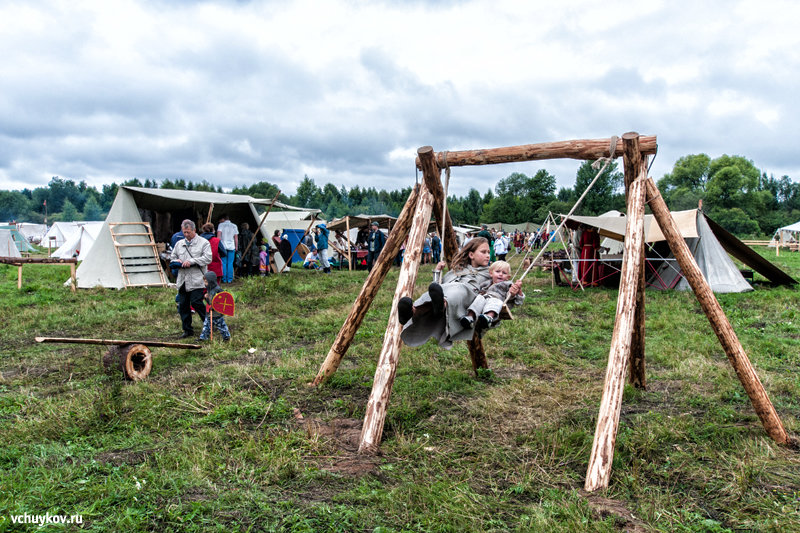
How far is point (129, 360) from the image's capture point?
5.26 metres

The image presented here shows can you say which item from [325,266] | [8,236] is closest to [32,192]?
[8,236]

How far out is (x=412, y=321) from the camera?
421 centimetres

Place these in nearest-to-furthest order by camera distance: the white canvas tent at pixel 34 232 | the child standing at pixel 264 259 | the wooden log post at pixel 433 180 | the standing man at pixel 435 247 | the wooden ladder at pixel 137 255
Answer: the wooden log post at pixel 433 180 → the wooden ladder at pixel 137 255 → the child standing at pixel 264 259 → the standing man at pixel 435 247 → the white canvas tent at pixel 34 232

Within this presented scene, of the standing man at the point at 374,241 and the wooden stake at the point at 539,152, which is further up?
the wooden stake at the point at 539,152

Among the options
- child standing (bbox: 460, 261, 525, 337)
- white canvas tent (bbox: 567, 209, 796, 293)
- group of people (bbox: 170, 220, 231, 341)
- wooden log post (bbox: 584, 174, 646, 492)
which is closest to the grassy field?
wooden log post (bbox: 584, 174, 646, 492)

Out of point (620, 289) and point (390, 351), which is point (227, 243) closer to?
point (390, 351)

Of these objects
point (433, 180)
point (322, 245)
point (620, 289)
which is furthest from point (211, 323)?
point (322, 245)

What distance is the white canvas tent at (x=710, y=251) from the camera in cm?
1199

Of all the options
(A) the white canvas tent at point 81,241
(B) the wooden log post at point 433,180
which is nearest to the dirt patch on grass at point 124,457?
(B) the wooden log post at point 433,180

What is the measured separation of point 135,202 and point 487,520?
539 inches

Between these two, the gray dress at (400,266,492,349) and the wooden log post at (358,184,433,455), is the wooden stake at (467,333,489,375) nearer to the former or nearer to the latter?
the gray dress at (400,266,492,349)

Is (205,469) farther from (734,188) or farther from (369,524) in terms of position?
(734,188)

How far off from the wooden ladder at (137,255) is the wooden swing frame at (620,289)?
998 cm

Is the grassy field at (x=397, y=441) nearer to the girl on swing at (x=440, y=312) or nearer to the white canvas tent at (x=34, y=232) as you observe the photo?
the girl on swing at (x=440, y=312)
